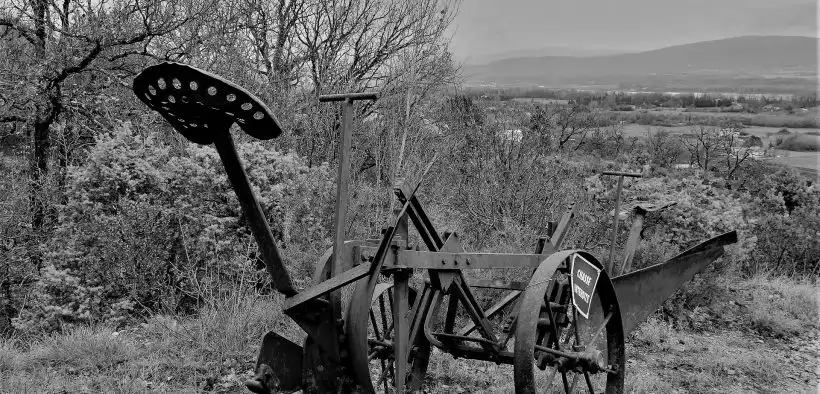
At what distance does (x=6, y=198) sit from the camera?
311 inches

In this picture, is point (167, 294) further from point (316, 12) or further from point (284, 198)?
point (316, 12)

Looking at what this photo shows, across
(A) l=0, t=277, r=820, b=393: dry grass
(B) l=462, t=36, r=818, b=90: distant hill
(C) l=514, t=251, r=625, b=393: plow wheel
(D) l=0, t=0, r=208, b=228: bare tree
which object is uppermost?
(B) l=462, t=36, r=818, b=90: distant hill

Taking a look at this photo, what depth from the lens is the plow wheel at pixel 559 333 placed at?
9.92 feet

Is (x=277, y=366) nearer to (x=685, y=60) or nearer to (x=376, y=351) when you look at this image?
(x=376, y=351)

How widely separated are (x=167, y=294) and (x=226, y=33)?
637 cm

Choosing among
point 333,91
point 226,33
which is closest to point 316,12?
point 333,91

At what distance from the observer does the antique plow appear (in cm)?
198

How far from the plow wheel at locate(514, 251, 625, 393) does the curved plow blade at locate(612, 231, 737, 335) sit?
245 mm

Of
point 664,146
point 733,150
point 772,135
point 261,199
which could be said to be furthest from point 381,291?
point 772,135

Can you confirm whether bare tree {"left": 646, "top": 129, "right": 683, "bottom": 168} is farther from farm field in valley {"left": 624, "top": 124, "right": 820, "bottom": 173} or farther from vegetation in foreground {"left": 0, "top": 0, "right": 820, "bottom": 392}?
vegetation in foreground {"left": 0, "top": 0, "right": 820, "bottom": 392}

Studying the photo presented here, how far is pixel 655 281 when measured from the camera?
14.8ft

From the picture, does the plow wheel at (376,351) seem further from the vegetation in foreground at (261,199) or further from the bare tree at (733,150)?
the bare tree at (733,150)

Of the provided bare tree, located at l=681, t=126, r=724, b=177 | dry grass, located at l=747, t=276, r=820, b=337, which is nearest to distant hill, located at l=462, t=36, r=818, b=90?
bare tree, located at l=681, t=126, r=724, b=177

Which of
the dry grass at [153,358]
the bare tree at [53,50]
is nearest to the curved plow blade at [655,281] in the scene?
the dry grass at [153,358]
